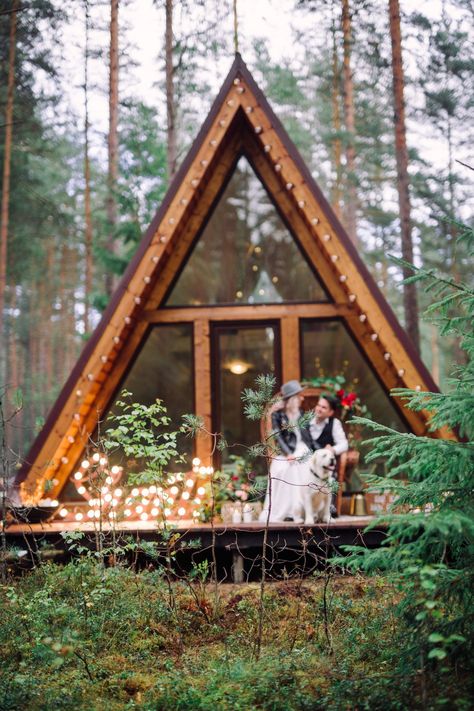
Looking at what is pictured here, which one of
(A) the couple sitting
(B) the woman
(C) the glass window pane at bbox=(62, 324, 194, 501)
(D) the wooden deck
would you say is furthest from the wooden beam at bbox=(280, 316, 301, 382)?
(D) the wooden deck

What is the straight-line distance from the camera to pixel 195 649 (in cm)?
497

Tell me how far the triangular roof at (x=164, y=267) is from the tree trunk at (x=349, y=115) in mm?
6843

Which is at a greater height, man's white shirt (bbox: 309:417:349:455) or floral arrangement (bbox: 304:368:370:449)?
floral arrangement (bbox: 304:368:370:449)

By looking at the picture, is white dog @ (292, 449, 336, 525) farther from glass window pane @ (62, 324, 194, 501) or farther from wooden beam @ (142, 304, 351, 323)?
wooden beam @ (142, 304, 351, 323)

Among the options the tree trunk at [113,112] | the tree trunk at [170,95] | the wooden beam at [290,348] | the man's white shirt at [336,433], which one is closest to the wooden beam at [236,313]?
the wooden beam at [290,348]

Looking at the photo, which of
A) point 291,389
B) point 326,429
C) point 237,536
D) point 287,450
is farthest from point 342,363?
point 237,536

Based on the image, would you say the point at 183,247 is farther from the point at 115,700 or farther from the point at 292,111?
the point at 292,111

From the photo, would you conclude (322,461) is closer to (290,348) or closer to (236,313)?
(290,348)

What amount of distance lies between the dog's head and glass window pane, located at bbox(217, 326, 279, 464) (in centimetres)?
235

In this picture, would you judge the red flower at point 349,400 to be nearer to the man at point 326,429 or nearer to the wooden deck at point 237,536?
the man at point 326,429

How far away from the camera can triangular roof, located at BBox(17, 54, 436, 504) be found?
8227 mm

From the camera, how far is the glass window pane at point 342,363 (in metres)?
9.12

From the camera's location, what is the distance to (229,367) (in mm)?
9484

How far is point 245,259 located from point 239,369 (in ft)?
5.16
